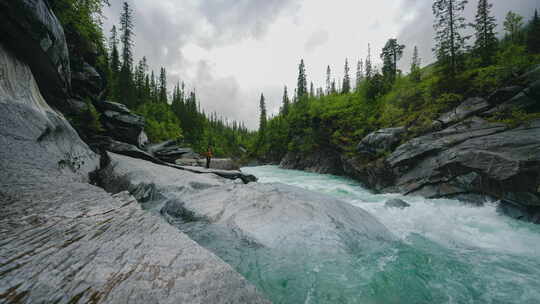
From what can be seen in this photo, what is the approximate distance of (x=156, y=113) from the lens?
3491 cm

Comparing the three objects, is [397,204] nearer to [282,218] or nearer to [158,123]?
[282,218]

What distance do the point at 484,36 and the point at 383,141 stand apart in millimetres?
18742

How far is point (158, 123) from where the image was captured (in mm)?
32062

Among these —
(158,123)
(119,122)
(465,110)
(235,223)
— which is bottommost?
(235,223)

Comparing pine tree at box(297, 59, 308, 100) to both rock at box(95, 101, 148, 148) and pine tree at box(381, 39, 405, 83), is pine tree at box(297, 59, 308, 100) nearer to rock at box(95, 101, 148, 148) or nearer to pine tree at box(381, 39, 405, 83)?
pine tree at box(381, 39, 405, 83)

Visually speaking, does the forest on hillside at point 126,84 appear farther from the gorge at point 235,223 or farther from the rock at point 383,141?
the rock at point 383,141

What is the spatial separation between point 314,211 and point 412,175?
900 cm

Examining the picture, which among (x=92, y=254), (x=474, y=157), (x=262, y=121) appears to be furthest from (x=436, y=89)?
(x=262, y=121)

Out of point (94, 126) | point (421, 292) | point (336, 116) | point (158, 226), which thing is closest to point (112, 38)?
point (94, 126)

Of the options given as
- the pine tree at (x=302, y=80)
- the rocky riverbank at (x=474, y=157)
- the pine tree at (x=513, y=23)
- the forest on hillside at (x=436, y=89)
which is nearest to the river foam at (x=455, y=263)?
the rocky riverbank at (x=474, y=157)

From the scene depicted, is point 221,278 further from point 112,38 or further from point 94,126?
point 112,38

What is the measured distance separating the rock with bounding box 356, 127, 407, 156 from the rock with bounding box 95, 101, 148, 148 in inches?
687

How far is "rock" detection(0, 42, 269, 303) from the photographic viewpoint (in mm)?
1049

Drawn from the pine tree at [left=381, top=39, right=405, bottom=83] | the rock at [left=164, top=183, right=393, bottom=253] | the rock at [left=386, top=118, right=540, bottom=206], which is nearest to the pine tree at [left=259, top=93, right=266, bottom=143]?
the pine tree at [left=381, top=39, right=405, bottom=83]
